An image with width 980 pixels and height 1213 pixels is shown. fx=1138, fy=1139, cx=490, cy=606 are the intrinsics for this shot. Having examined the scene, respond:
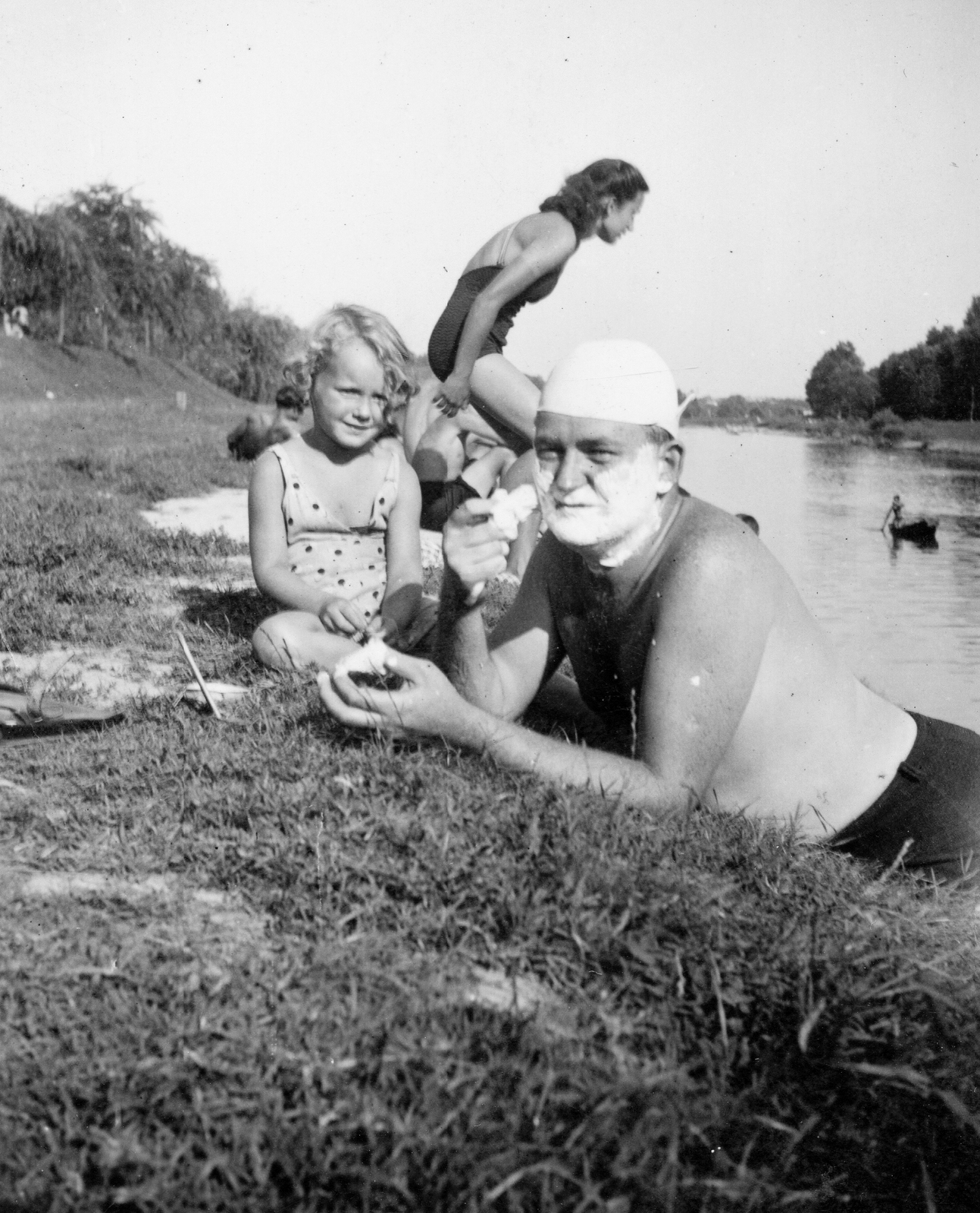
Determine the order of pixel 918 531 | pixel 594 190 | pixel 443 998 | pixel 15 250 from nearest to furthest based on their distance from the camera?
pixel 443 998
pixel 594 190
pixel 918 531
pixel 15 250

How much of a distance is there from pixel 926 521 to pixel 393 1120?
9023mm

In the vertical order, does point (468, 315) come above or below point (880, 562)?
above

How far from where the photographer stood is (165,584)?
17.6 ft

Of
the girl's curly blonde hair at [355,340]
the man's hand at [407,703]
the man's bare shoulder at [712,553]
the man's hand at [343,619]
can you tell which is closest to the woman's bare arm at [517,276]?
the girl's curly blonde hair at [355,340]

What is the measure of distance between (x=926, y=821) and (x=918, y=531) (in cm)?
735

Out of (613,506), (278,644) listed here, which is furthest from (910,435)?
(613,506)

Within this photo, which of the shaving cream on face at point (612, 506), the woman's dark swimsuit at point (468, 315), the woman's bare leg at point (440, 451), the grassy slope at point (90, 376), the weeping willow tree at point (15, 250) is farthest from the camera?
the weeping willow tree at point (15, 250)

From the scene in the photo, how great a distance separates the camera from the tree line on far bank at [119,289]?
3234 cm

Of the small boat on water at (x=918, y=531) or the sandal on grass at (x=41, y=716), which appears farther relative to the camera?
the small boat on water at (x=918, y=531)

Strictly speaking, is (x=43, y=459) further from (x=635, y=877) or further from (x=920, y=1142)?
(x=920, y=1142)

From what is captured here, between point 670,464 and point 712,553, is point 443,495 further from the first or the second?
point 712,553

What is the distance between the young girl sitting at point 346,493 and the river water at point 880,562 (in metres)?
1.61

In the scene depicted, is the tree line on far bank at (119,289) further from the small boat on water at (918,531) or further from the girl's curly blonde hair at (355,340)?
the girl's curly blonde hair at (355,340)

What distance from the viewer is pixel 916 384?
2548 centimetres
